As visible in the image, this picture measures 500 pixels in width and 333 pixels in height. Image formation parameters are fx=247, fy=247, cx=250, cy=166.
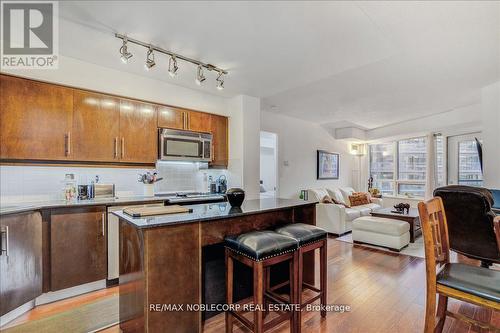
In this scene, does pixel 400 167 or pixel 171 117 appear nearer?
pixel 171 117

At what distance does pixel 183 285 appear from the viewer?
1.68m

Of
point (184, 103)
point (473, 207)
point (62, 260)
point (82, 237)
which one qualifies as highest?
point (184, 103)

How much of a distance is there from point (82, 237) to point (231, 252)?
1.70 metres

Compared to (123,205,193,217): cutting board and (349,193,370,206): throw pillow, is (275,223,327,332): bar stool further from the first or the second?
(349,193,370,206): throw pillow

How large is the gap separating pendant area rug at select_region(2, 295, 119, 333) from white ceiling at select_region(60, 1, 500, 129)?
2.49m

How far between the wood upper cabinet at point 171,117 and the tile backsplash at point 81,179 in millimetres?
588

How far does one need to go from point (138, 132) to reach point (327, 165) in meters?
4.71

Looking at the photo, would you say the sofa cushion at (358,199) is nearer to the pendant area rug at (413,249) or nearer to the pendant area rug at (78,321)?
the pendant area rug at (413,249)

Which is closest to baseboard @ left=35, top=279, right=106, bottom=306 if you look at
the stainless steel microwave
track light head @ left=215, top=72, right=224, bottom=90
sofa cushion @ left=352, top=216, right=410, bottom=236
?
the stainless steel microwave

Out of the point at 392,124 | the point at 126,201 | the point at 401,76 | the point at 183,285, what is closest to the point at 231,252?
the point at 183,285

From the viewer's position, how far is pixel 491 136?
406 centimetres

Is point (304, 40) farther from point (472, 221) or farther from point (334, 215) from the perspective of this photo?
point (334, 215)

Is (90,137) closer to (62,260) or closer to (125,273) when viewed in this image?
(62,260)

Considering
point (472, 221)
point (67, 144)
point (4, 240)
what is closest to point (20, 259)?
point (4, 240)
